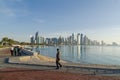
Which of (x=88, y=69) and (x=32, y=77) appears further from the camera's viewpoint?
(x=88, y=69)

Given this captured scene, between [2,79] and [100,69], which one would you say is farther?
[100,69]

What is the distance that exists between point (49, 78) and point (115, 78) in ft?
15.7

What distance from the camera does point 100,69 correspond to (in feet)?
62.8

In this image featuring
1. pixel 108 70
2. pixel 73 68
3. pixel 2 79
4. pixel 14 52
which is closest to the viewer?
pixel 2 79

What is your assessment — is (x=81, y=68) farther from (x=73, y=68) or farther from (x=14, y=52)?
(x=14, y=52)

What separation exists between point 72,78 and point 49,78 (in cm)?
164

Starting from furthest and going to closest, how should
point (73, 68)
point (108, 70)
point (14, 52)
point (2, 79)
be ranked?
point (14, 52) → point (73, 68) → point (108, 70) → point (2, 79)

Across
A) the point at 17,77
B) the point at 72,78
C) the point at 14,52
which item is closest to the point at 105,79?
the point at 72,78

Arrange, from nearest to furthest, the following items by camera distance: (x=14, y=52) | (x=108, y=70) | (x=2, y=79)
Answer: (x=2, y=79)
(x=108, y=70)
(x=14, y=52)

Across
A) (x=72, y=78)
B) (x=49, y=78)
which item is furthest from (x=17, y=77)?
(x=72, y=78)

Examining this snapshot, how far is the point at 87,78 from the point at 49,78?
2.72m

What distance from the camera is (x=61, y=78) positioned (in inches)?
584

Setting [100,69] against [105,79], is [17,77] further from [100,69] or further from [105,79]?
[100,69]

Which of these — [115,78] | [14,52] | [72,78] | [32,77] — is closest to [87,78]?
[72,78]
